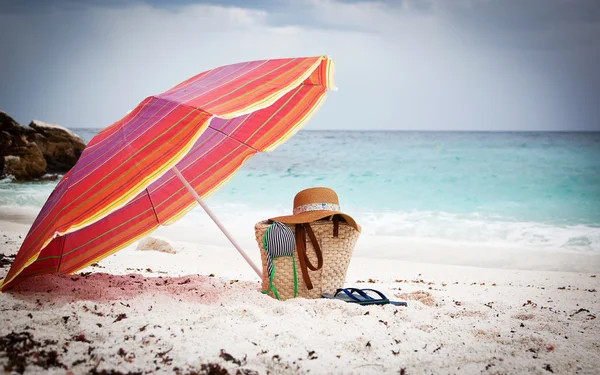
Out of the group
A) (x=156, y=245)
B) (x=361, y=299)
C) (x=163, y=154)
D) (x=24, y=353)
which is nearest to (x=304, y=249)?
(x=361, y=299)

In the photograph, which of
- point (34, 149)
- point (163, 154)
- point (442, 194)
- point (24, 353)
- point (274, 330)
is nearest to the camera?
point (24, 353)

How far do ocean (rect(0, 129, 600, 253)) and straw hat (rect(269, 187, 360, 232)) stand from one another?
5030 millimetres

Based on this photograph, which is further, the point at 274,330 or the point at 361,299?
the point at 361,299

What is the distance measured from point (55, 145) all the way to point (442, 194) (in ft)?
36.6

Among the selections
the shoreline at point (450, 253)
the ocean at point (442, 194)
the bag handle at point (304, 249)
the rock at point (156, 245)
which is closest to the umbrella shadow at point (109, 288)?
the bag handle at point (304, 249)

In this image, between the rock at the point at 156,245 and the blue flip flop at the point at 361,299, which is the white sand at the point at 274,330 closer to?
the blue flip flop at the point at 361,299

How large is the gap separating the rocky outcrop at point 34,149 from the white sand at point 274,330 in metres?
11.0

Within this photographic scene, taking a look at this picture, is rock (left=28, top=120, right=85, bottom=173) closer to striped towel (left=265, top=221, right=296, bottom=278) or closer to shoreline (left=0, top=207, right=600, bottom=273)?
shoreline (left=0, top=207, right=600, bottom=273)

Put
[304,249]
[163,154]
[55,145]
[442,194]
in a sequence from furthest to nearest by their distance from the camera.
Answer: [55,145] → [442,194] → [304,249] → [163,154]

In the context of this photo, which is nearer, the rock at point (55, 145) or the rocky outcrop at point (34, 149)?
the rocky outcrop at point (34, 149)

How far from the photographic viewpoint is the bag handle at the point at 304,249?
289cm

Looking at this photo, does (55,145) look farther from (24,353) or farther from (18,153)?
(24,353)

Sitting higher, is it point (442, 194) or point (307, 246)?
point (442, 194)

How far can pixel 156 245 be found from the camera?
219 inches
